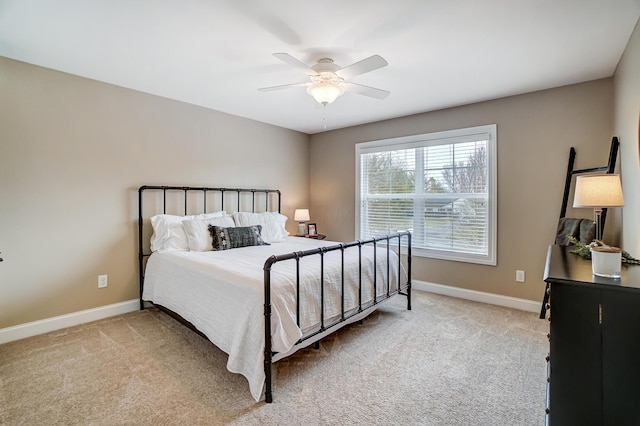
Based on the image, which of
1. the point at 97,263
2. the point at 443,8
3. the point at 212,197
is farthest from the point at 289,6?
the point at 97,263

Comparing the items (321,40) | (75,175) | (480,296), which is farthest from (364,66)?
(480,296)

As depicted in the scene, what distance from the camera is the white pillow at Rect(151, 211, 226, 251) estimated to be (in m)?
3.25

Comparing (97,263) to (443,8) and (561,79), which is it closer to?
(443,8)

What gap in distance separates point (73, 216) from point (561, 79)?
16.3ft

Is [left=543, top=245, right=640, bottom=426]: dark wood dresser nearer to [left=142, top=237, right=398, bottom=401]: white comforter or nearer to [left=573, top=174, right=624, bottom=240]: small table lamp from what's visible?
[left=573, top=174, right=624, bottom=240]: small table lamp

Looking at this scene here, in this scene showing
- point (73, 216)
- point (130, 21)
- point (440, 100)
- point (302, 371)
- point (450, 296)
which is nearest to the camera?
point (130, 21)

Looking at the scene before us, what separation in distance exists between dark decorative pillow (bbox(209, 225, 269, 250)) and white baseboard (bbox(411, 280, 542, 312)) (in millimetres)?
2242

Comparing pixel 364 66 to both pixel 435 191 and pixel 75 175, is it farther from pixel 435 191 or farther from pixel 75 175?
pixel 75 175

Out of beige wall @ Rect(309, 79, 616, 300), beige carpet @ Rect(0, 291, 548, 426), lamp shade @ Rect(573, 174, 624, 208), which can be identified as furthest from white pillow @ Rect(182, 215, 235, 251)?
lamp shade @ Rect(573, 174, 624, 208)

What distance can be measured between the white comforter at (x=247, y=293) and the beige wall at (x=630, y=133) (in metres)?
1.87

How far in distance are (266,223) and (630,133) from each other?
3613mm

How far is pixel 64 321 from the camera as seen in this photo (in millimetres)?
2916

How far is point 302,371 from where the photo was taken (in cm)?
221

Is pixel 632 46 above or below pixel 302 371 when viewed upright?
above
